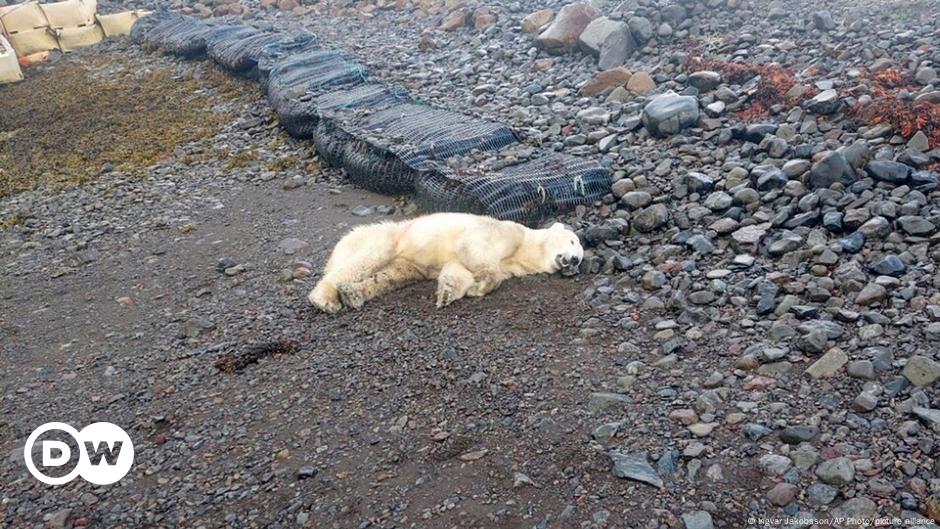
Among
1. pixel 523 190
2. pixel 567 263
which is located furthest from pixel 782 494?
pixel 523 190

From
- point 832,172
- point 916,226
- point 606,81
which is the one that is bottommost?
point 606,81

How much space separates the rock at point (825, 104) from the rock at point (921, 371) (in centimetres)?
395

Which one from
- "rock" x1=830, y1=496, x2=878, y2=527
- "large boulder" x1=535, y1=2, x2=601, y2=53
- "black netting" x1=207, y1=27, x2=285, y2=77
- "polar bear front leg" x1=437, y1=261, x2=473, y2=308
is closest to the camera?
"rock" x1=830, y1=496, x2=878, y2=527

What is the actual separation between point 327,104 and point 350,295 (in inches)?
193

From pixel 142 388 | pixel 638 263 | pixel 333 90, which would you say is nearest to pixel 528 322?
pixel 638 263

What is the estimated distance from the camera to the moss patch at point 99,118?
34.8 ft

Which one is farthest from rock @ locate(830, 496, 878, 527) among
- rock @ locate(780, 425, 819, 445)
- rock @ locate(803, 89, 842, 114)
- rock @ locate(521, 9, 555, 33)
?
rock @ locate(521, 9, 555, 33)

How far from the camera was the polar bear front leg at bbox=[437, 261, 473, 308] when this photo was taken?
6.28 meters

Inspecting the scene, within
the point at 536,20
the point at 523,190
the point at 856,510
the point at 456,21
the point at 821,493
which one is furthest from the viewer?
the point at 456,21

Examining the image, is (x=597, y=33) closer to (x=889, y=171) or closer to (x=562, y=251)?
(x=889, y=171)

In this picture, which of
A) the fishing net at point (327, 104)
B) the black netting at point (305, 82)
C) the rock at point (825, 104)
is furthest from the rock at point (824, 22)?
the black netting at point (305, 82)

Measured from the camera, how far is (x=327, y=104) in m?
10.5

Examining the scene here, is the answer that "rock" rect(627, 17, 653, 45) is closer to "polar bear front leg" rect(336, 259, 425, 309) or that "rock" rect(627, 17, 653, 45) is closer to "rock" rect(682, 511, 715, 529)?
"polar bear front leg" rect(336, 259, 425, 309)

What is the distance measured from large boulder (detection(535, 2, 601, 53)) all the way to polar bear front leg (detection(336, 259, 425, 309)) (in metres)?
6.61
